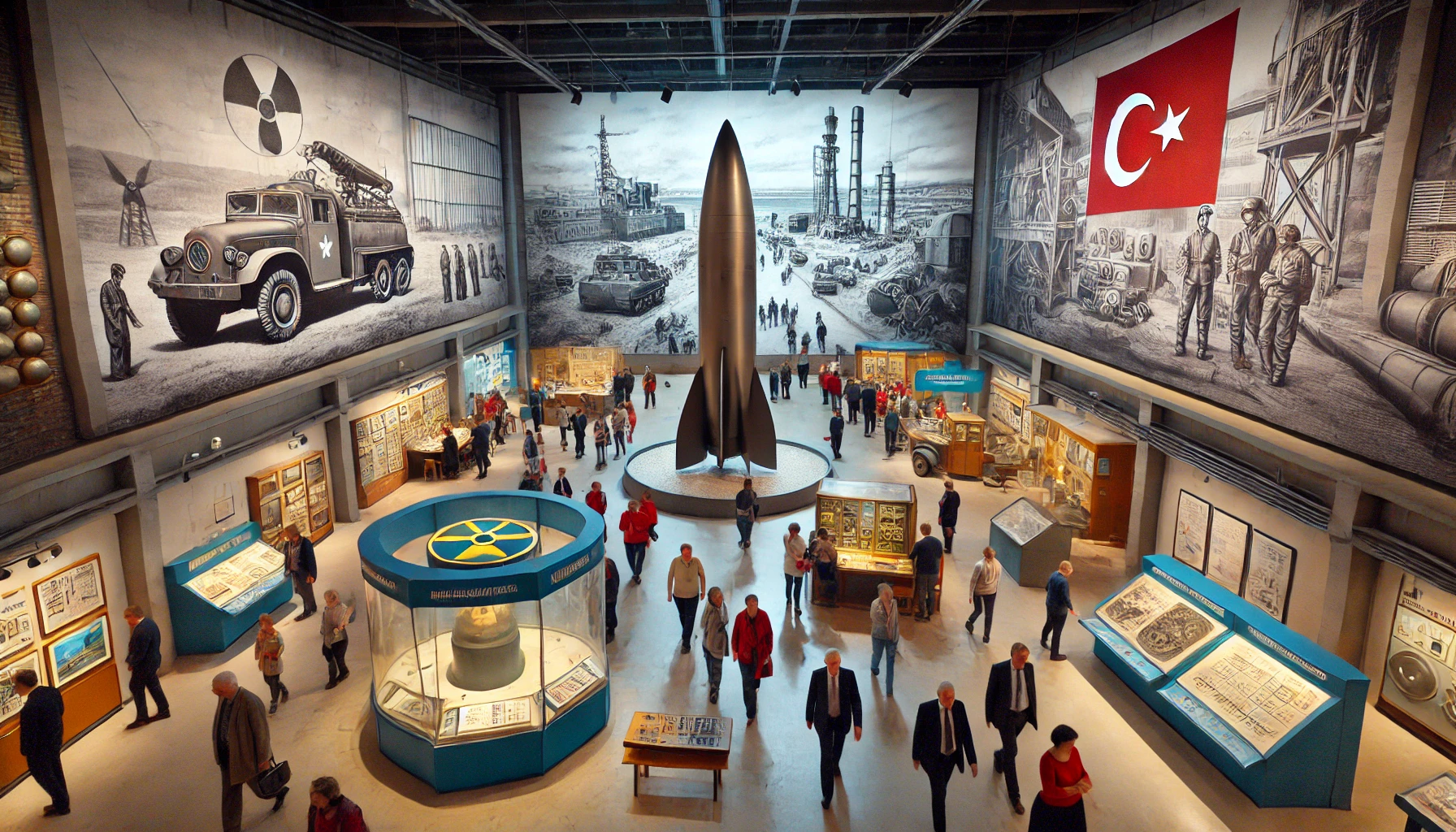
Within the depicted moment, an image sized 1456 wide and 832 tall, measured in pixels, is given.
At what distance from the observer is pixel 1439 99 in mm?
7977

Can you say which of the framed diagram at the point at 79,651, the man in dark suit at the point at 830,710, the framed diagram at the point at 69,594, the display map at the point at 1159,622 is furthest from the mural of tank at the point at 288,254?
the display map at the point at 1159,622

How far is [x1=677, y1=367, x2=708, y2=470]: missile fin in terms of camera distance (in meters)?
16.0

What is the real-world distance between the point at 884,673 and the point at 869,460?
969cm

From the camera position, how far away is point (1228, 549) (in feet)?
36.4

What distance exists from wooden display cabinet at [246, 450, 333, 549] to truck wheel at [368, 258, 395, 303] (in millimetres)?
4348

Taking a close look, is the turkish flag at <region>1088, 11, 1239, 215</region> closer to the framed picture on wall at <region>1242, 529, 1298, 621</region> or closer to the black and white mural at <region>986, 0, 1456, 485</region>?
the black and white mural at <region>986, 0, 1456, 485</region>

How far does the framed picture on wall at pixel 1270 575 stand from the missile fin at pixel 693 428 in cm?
968

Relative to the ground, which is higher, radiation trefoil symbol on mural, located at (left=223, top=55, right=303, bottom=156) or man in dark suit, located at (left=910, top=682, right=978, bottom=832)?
radiation trefoil symbol on mural, located at (left=223, top=55, right=303, bottom=156)

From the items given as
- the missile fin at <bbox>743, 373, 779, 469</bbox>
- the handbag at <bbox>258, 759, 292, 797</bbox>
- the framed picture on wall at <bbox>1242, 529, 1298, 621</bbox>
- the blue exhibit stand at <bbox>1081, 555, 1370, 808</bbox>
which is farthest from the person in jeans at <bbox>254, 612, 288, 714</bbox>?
the framed picture on wall at <bbox>1242, 529, 1298, 621</bbox>

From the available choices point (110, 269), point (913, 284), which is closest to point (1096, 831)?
point (110, 269)

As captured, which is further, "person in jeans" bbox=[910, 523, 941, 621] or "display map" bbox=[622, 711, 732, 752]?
"person in jeans" bbox=[910, 523, 941, 621]

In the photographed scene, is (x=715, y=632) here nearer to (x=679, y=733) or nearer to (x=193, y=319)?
(x=679, y=733)

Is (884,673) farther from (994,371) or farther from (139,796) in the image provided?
(994,371)

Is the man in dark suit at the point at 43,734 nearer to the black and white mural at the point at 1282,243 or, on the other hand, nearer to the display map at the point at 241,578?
the display map at the point at 241,578
